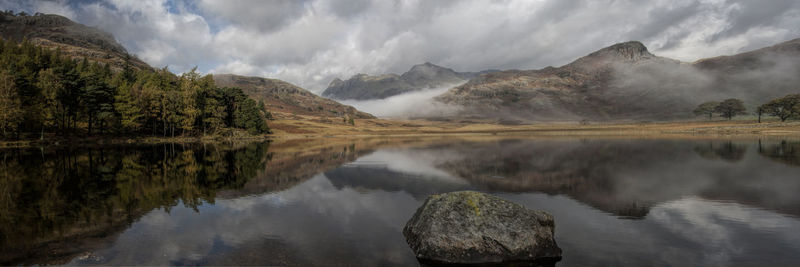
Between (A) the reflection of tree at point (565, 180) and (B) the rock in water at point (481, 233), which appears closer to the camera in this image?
(B) the rock in water at point (481, 233)

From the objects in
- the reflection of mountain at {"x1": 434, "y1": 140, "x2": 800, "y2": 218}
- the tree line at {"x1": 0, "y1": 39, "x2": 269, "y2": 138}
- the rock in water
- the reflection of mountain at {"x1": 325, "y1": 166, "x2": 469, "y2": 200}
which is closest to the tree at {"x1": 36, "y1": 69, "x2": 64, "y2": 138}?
the tree line at {"x1": 0, "y1": 39, "x2": 269, "y2": 138}

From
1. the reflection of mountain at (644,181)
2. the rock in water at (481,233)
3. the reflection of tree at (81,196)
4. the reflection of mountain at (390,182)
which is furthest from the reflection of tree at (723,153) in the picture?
the reflection of tree at (81,196)

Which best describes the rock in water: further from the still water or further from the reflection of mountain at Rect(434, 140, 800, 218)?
the reflection of mountain at Rect(434, 140, 800, 218)

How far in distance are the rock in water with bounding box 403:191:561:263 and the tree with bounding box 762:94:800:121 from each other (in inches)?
7705

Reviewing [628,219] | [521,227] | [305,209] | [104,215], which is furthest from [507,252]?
[104,215]

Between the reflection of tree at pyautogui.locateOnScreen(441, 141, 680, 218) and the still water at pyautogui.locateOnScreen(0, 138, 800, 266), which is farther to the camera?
the reflection of tree at pyautogui.locateOnScreen(441, 141, 680, 218)

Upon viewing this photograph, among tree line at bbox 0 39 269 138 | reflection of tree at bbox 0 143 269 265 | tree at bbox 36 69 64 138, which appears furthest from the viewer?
tree at bbox 36 69 64 138

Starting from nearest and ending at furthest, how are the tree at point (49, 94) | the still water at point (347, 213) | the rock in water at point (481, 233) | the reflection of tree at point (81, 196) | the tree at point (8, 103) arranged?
the rock in water at point (481, 233), the still water at point (347, 213), the reflection of tree at point (81, 196), the tree at point (8, 103), the tree at point (49, 94)

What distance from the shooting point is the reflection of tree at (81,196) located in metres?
12.7

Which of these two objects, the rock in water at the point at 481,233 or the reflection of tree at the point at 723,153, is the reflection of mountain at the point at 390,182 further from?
the reflection of tree at the point at 723,153

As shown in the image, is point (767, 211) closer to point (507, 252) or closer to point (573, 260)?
point (573, 260)

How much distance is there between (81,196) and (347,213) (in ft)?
55.2

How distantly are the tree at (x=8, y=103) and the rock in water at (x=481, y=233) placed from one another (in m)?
84.9

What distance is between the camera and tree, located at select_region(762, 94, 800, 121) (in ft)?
447
